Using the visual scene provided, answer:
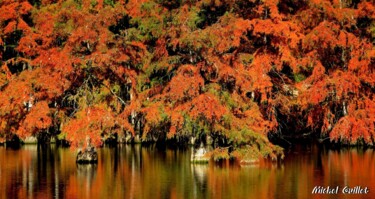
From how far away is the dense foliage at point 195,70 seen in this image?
26.5m

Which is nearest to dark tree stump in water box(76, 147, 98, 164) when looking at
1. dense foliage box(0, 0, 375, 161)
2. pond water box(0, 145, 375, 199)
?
pond water box(0, 145, 375, 199)

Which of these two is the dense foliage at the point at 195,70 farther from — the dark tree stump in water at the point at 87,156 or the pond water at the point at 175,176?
the pond water at the point at 175,176

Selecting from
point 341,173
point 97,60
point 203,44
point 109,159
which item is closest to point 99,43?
point 97,60

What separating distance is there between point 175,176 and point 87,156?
5.88m

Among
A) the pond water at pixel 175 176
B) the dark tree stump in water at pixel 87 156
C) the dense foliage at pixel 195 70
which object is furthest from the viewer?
the dark tree stump in water at pixel 87 156

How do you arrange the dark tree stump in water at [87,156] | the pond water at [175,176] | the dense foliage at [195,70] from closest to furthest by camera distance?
the pond water at [175,176] → the dense foliage at [195,70] → the dark tree stump in water at [87,156]

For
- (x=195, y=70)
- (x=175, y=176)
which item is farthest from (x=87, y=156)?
(x=195, y=70)

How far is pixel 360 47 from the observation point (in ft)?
112

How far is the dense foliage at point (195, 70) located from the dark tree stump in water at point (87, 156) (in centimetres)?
123

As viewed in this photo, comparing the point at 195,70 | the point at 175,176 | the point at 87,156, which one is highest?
the point at 195,70

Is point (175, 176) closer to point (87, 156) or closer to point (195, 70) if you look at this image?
point (195, 70)

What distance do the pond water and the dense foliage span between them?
1353 mm

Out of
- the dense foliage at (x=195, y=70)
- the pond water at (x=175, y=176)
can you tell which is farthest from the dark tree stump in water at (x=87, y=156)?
the dense foliage at (x=195, y=70)

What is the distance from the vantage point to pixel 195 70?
1038 inches
